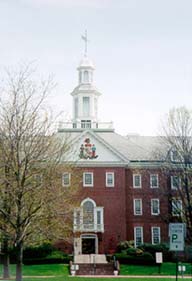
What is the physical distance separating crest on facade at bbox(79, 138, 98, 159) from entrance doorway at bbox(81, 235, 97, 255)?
809cm

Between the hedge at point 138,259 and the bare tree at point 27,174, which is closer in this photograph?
the bare tree at point 27,174

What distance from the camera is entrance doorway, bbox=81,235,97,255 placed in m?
57.0

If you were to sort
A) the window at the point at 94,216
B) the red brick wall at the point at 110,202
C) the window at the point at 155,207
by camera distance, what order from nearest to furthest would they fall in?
the window at the point at 94,216, the red brick wall at the point at 110,202, the window at the point at 155,207

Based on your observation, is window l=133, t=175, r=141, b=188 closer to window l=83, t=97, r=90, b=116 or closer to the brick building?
the brick building

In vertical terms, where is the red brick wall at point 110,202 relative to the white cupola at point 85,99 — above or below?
below

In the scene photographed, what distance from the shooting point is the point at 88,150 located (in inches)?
2288

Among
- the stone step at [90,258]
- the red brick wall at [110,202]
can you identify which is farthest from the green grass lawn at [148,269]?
the red brick wall at [110,202]

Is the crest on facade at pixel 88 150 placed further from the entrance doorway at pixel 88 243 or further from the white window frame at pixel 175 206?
the white window frame at pixel 175 206

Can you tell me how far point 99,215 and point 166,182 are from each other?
771 centimetres

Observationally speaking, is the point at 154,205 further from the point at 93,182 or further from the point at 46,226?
the point at 46,226

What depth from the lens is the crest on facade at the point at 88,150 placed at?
5778cm

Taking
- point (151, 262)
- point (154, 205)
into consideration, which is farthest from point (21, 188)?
point (154, 205)

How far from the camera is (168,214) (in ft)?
185

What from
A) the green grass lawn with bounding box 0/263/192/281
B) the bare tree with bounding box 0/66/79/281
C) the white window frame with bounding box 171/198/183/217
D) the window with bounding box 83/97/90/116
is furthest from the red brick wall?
the bare tree with bounding box 0/66/79/281
